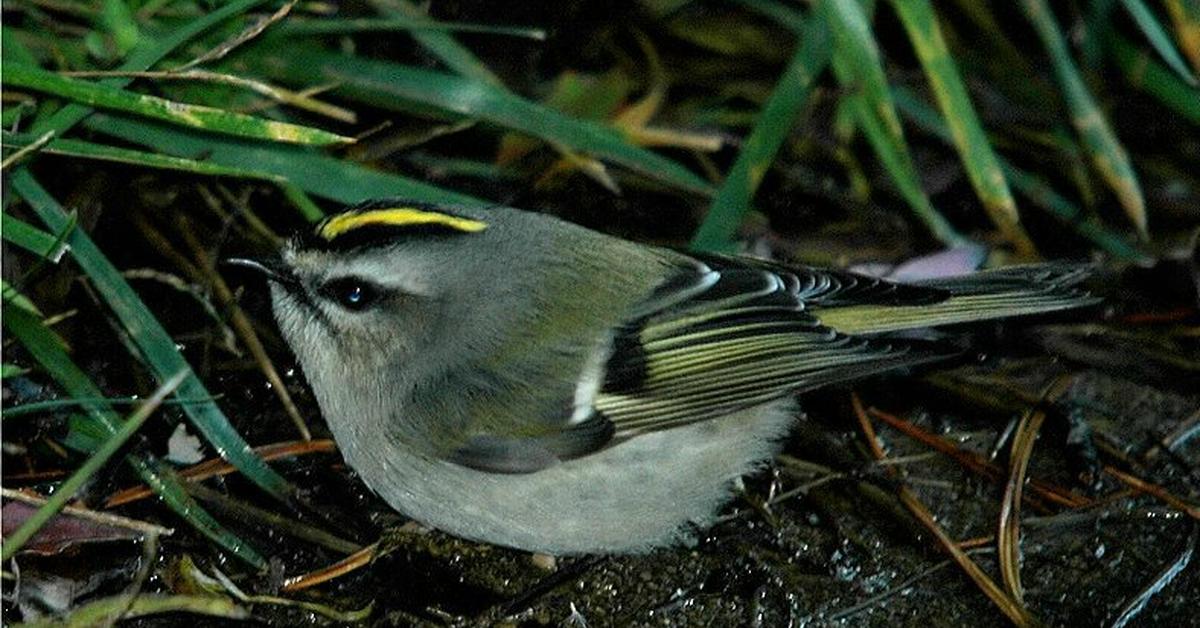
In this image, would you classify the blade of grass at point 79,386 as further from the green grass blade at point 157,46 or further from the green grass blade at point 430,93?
the green grass blade at point 430,93

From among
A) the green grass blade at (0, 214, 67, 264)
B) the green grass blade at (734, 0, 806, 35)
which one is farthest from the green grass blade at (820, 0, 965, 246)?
the green grass blade at (0, 214, 67, 264)

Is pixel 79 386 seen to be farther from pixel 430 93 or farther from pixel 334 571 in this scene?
pixel 430 93

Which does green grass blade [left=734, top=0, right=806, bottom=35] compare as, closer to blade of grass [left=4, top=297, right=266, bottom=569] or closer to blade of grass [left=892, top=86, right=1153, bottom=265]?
blade of grass [left=892, top=86, right=1153, bottom=265]

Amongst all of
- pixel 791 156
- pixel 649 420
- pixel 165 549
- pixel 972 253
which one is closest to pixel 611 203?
pixel 791 156

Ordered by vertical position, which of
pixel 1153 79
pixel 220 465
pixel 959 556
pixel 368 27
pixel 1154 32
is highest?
pixel 368 27

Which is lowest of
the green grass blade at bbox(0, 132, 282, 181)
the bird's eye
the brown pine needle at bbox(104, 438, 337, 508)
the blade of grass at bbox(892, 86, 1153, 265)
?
the brown pine needle at bbox(104, 438, 337, 508)

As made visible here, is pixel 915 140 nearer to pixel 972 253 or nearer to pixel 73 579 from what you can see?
pixel 972 253

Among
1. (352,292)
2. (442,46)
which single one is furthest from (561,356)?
(442,46)
